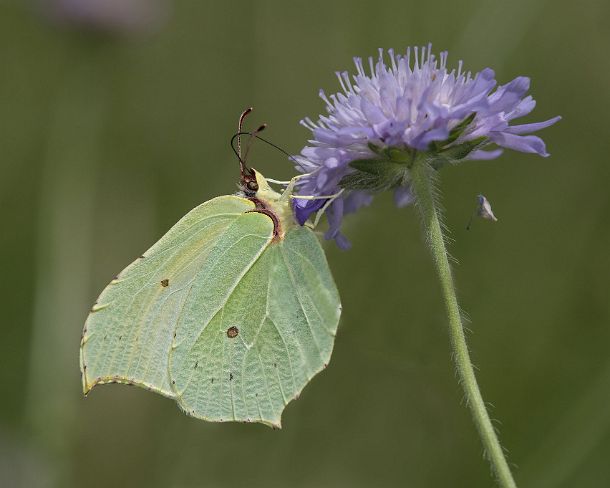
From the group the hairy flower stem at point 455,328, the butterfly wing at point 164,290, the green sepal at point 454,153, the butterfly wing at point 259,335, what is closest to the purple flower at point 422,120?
the green sepal at point 454,153

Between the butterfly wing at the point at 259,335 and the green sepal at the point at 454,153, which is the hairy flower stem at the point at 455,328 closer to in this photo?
the green sepal at the point at 454,153

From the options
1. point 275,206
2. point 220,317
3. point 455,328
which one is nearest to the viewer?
point 455,328

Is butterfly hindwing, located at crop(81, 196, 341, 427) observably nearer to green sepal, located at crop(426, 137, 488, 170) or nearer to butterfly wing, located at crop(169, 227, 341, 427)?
butterfly wing, located at crop(169, 227, 341, 427)

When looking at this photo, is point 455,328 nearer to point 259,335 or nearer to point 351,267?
point 259,335

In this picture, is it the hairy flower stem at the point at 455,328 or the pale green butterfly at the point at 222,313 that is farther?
the pale green butterfly at the point at 222,313

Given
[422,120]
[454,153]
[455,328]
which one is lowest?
[455,328]

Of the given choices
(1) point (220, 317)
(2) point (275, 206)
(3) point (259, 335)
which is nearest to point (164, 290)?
(1) point (220, 317)

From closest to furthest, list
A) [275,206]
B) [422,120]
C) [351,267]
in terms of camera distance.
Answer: [422,120] → [275,206] → [351,267]
